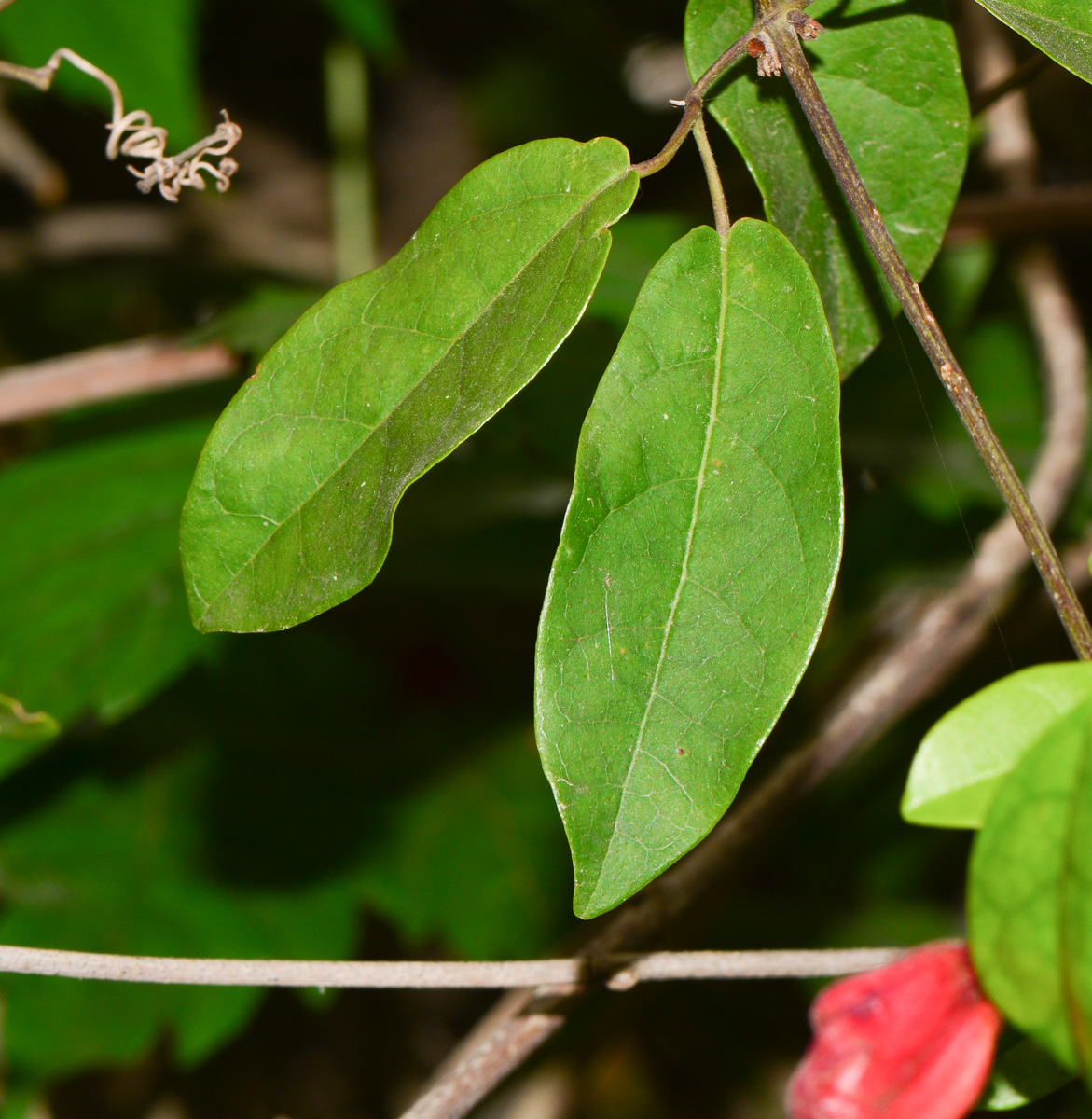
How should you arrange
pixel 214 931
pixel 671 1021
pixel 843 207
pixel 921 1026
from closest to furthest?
pixel 921 1026, pixel 843 207, pixel 214 931, pixel 671 1021

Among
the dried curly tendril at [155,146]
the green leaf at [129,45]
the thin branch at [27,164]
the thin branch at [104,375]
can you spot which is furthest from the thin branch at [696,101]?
the thin branch at [27,164]

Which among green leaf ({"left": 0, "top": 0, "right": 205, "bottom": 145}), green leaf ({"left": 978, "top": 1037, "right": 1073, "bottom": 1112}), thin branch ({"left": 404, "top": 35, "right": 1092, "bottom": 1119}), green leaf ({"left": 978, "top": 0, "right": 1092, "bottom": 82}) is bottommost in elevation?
green leaf ({"left": 978, "top": 1037, "right": 1073, "bottom": 1112})

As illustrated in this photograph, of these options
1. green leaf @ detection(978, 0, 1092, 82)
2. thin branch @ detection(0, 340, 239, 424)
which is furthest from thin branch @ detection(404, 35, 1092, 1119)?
Answer: thin branch @ detection(0, 340, 239, 424)

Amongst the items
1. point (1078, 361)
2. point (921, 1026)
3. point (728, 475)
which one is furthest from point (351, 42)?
point (921, 1026)

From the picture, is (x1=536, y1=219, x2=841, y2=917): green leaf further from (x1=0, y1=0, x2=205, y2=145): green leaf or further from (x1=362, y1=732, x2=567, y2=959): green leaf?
(x1=0, y1=0, x2=205, y2=145): green leaf

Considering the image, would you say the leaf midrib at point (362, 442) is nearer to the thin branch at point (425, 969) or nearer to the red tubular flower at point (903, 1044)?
the thin branch at point (425, 969)

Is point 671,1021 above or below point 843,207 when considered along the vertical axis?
below

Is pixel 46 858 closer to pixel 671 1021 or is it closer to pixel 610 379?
pixel 671 1021
